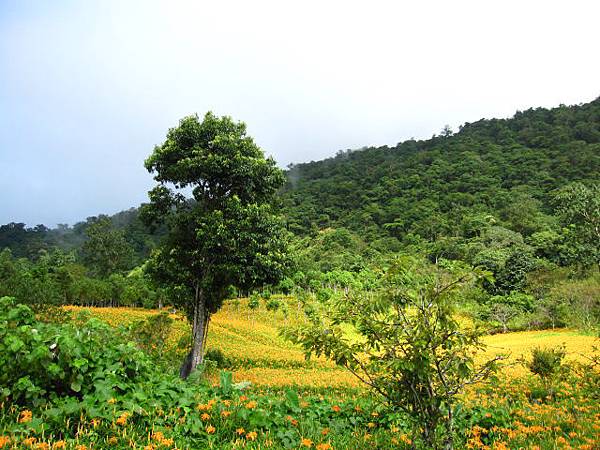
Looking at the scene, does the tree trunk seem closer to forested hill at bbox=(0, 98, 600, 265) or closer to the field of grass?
the field of grass

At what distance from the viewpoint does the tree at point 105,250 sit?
63.5 meters

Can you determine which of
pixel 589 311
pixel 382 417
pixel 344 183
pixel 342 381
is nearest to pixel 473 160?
pixel 344 183

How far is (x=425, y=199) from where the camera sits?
81.8 m

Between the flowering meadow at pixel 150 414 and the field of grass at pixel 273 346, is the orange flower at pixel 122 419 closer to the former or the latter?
the flowering meadow at pixel 150 414

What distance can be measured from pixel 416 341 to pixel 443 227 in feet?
218

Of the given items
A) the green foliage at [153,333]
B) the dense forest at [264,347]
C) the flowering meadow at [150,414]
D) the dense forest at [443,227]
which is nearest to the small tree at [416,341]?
the dense forest at [264,347]

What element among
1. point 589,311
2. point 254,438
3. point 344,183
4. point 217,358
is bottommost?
point 589,311

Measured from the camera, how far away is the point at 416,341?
3918 millimetres

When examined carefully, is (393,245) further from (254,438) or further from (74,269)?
(254,438)

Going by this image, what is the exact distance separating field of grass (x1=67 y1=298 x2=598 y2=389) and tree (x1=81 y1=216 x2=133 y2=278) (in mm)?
31856

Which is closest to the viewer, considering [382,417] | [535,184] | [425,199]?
[382,417]

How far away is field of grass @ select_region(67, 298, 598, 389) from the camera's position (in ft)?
48.7

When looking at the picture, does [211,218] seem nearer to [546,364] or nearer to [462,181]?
[546,364]

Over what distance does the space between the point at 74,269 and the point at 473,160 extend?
82.5 m
